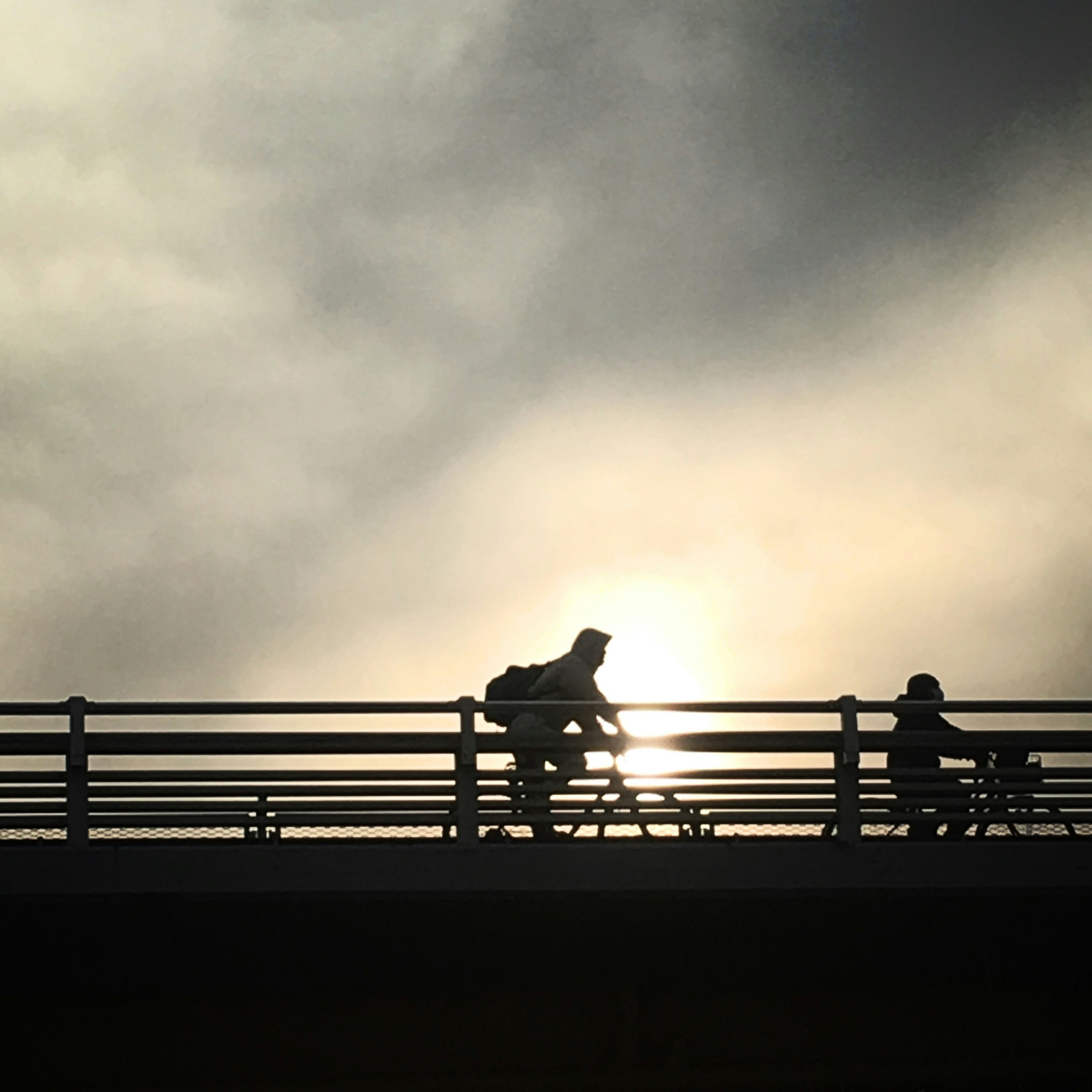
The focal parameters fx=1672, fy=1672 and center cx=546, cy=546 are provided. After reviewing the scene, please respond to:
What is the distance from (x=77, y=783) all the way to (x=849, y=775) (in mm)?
5776

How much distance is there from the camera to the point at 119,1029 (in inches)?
476

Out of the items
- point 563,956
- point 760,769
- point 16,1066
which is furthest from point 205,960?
point 760,769

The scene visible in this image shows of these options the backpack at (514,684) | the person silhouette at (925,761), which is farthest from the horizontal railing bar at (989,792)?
the backpack at (514,684)

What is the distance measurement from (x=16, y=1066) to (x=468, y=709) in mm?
4122

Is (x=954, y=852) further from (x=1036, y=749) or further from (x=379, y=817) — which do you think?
(x=379, y=817)

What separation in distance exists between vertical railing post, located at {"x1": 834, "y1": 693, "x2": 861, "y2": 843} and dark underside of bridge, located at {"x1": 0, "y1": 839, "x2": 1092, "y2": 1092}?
170 millimetres

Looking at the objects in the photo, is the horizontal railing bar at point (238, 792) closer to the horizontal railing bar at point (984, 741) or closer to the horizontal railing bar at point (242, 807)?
the horizontal railing bar at point (242, 807)

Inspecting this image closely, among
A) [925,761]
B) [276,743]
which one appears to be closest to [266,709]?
[276,743]

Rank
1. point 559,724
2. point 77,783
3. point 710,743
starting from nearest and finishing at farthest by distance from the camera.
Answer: point 77,783 → point 710,743 → point 559,724

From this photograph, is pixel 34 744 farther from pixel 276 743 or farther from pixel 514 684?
pixel 514 684

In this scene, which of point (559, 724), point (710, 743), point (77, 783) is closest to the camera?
point (77, 783)

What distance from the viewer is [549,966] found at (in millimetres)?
12500

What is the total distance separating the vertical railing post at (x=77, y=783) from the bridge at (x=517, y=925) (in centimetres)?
2

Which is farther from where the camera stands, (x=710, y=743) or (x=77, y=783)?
(x=710, y=743)
